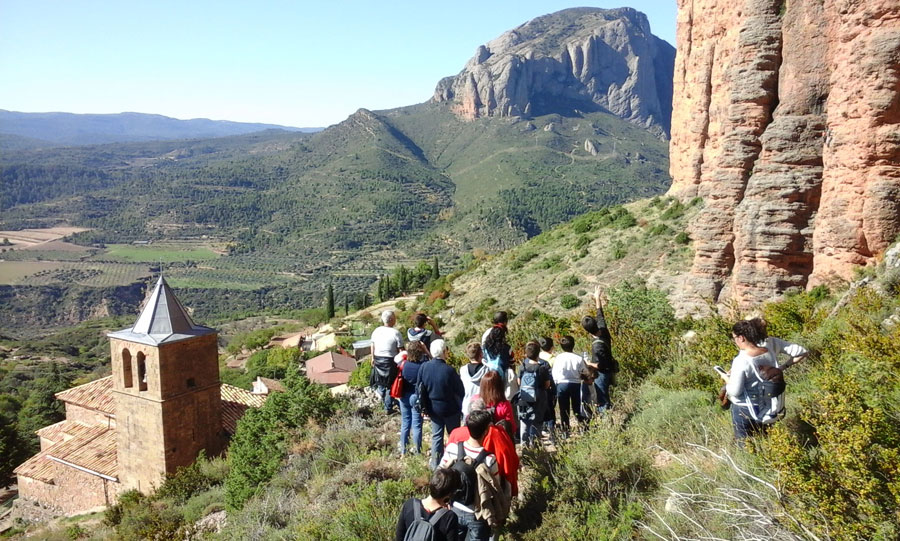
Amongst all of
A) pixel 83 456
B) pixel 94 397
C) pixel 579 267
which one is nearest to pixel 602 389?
pixel 83 456

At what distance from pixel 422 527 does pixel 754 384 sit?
2.81m

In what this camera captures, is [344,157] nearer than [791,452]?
No

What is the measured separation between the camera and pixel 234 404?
19453mm

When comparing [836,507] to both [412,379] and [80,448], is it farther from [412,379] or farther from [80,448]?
[80,448]

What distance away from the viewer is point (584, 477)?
→ 16.7 feet

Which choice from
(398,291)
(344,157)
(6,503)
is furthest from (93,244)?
(6,503)

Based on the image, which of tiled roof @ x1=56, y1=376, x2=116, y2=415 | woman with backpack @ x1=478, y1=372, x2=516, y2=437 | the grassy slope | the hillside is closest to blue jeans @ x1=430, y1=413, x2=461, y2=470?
woman with backpack @ x1=478, y1=372, x2=516, y2=437

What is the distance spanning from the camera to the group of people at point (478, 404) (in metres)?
4.07

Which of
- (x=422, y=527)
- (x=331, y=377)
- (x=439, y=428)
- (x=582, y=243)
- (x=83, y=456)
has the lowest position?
(x=331, y=377)

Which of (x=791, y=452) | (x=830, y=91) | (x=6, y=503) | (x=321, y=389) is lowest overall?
(x=6, y=503)

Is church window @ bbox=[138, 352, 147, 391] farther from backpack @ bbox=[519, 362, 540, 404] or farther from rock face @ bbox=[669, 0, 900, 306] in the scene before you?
rock face @ bbox=[669, 0, 900, 306]

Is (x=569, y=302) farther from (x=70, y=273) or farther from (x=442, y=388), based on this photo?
(x=70, y=273)

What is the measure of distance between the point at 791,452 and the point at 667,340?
6.33 meters

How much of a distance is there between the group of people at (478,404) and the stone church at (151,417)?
10597 millimetres
